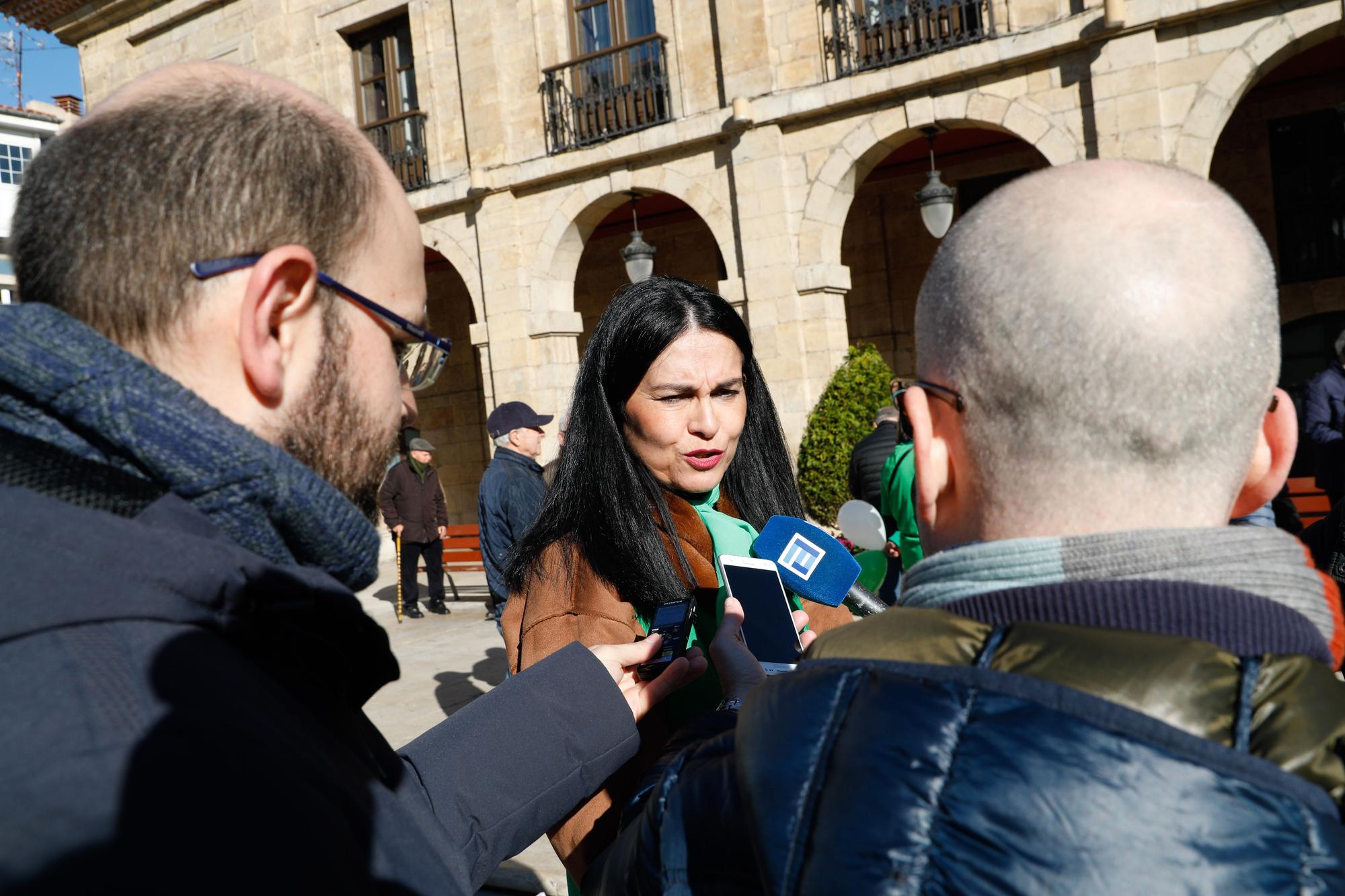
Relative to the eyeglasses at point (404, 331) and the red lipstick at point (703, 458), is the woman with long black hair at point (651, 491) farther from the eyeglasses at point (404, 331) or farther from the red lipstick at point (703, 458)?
the eyeglasses at point (404, 331)

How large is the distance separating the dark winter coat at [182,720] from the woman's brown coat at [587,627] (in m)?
0.78

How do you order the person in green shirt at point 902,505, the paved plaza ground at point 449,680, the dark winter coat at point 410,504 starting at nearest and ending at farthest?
the paved plaza ground at point 449,680, the person in green shirt at point 902,505, the dark winter coat at point 410,504

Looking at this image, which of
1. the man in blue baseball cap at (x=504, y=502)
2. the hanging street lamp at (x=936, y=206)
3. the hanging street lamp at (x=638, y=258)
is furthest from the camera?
the hanging street lamp at (x=638, y=258)

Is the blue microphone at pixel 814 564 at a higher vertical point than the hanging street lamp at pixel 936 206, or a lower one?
lower

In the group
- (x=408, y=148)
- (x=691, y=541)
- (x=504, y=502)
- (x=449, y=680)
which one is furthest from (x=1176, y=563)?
(x=408, y=148)

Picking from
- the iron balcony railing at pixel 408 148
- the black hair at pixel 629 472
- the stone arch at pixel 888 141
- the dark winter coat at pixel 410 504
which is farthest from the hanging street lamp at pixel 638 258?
the black hair at pixel 629 472

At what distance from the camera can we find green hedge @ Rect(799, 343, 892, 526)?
10148 mm

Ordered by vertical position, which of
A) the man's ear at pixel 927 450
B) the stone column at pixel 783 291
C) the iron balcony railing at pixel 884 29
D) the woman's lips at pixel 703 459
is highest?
the iron balcony railing at pixel 884 29

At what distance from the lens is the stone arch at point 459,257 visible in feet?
42.9

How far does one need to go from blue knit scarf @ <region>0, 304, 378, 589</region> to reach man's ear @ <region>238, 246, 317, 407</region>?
83 millimetres

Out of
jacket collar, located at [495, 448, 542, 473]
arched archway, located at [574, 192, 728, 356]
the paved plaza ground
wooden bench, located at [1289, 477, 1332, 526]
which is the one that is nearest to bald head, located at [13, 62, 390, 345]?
the paved plaza ground

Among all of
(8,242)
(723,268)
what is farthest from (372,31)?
(8,242)

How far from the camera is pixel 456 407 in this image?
16828 mm

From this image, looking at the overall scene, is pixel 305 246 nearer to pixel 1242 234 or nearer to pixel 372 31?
pixel 1242 234
